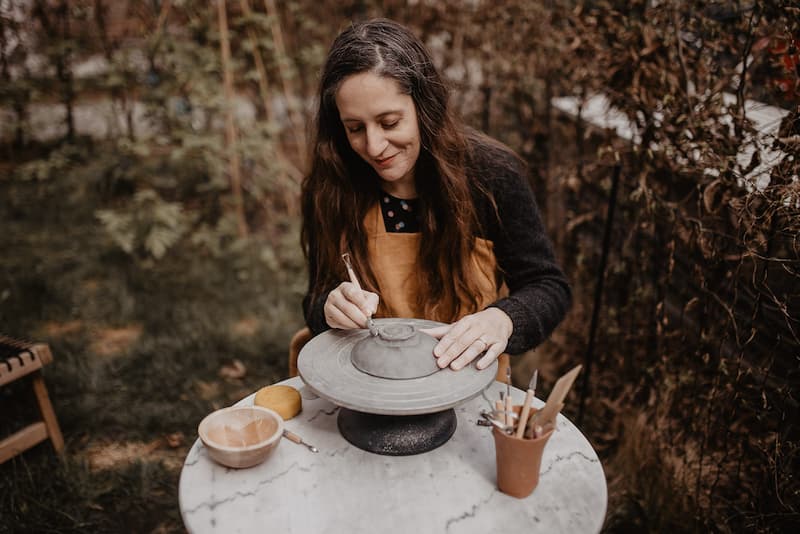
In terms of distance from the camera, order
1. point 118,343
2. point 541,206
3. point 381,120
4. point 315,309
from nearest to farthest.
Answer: point 381,120
point 315,309
point 118,343
point 541,206

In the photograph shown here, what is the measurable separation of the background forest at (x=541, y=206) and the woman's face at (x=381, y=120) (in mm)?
1076

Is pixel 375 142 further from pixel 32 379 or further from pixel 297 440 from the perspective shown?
pixel 32 379

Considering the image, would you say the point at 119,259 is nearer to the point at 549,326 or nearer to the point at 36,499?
the point at 36,499

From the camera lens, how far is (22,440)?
2570 mm

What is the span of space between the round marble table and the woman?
0.37 meters

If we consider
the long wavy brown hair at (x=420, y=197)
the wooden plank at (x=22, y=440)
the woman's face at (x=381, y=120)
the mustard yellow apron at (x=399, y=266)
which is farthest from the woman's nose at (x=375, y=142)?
the wooden plank at (x=22, y=440)

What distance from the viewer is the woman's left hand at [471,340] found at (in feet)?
4.71

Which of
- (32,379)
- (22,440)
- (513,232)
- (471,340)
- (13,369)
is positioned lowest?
(22,440)

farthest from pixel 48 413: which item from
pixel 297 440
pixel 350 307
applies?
pixel 350 307

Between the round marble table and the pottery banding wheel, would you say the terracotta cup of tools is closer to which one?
the round marble table

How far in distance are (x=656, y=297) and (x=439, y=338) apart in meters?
1.67

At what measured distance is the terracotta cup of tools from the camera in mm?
1243

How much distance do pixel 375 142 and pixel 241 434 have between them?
885 mm

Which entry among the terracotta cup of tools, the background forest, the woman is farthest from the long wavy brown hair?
the background forest
